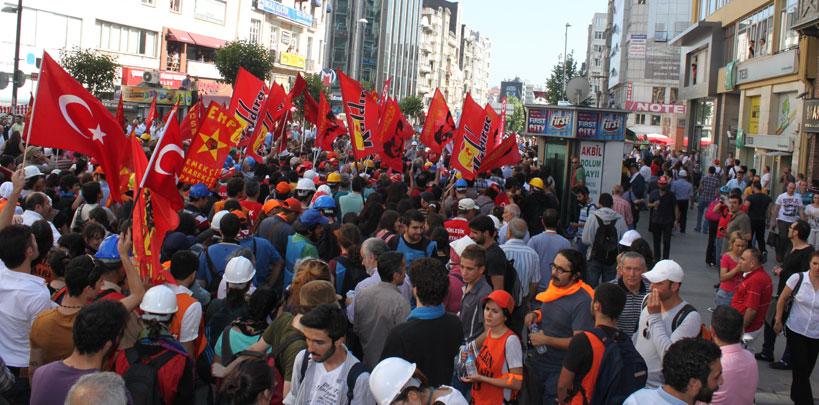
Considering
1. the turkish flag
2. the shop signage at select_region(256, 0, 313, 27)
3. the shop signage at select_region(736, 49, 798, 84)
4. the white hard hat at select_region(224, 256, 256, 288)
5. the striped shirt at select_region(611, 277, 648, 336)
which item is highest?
the shop signage at select_region(256, 0, 313, 27)

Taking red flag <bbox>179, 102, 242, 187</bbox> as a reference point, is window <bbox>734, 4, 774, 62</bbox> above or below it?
above

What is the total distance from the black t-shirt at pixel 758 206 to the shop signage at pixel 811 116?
9095 mm

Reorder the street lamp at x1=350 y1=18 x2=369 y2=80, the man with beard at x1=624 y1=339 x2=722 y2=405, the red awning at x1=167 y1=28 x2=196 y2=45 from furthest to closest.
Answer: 1. the street lamp at x1=350 y1=18 x2=369 y2=80
2. the red awning at x1=167 y1=28 x2=196 y2=45
3. the man with beard at x1=624 y1=339 x2=722 y2=405

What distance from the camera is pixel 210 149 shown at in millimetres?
11305

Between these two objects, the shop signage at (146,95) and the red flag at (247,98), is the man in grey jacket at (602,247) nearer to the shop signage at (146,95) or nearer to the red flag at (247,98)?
the red flag at (247,98)

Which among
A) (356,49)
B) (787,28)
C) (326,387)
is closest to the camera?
(326,387)

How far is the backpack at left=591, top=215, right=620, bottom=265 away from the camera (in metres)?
10.5

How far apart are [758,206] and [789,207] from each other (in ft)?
1.84

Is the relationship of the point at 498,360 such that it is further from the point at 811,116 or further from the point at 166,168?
the point at 811,116

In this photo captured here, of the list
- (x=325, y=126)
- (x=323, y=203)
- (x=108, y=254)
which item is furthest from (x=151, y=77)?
(x=108, y=254)

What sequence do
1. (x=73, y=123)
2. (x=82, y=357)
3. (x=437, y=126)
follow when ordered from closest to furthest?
(x=82, y=357) → (x=73, y=123) → (x=437, y=126)

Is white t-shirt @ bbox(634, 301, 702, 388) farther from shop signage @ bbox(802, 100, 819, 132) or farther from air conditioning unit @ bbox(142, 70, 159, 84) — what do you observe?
air conditioning unit @ bbox(142, 70, 159, 84)

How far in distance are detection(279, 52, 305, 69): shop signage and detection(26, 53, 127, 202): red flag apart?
2357 inches

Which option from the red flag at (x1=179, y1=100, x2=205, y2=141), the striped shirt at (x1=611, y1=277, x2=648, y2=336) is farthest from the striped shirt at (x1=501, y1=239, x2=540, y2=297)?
the red flag at (x1=179, y1=100, x2=205, y2=141)
